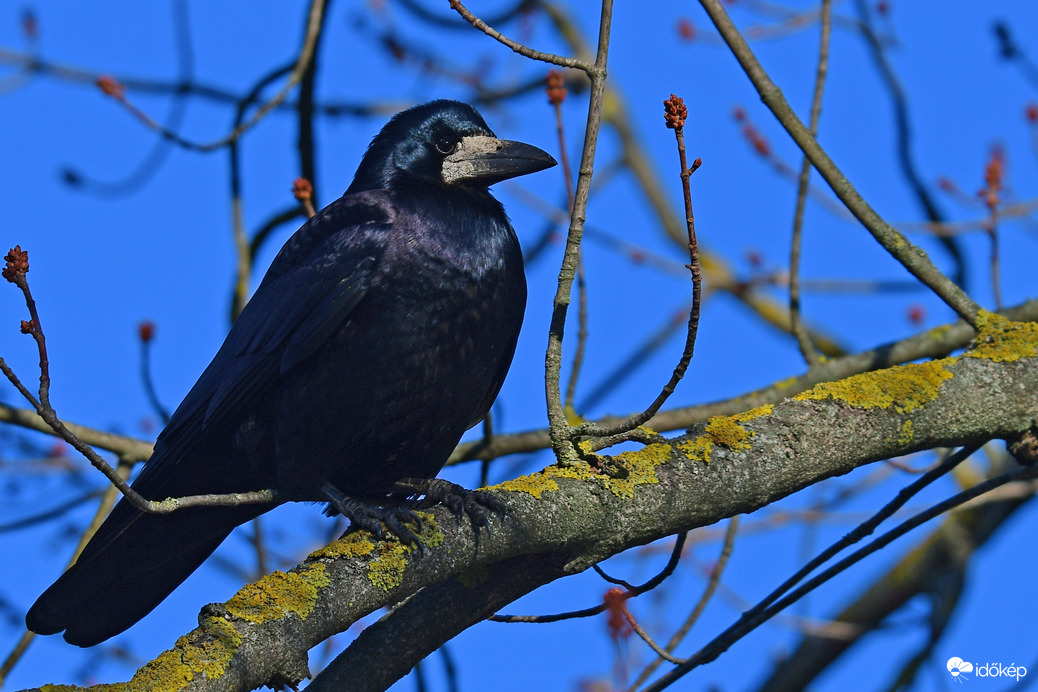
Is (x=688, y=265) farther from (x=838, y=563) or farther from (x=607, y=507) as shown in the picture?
(x=838, y=563)

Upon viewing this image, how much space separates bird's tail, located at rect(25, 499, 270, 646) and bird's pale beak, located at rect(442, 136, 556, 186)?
4.74ft

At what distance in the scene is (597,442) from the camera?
121 inches

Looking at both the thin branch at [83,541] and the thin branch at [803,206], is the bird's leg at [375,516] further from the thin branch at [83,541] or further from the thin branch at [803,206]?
the thin branch at [803,206]

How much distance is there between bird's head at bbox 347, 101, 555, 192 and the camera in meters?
4.08

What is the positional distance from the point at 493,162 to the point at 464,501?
170cm

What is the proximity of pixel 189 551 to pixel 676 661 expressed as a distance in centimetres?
170

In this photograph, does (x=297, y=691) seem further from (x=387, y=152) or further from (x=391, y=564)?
(x=387, y=152)

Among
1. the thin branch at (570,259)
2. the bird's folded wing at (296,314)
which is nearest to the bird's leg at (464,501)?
the thin branch at (570,259)

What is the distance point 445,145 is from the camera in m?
4.21

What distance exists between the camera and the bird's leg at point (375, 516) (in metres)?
2.73

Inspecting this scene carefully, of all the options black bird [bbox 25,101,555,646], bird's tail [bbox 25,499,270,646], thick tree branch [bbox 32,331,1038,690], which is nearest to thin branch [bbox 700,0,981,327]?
thick tree branch [bbox 32,331,1038,690]

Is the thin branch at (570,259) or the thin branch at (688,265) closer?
the thin branch at (688,265)

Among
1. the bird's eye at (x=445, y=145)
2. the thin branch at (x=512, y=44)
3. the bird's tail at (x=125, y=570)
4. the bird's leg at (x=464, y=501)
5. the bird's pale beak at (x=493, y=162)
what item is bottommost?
the bird's leg at (x=464, y=501)

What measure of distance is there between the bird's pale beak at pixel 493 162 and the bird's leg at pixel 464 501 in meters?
1.27
